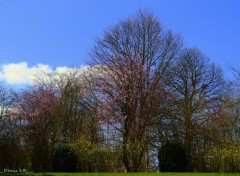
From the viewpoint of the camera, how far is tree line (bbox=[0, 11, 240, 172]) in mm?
22531

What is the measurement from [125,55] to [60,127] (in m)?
8.07

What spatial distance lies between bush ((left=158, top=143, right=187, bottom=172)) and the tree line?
0.31ft

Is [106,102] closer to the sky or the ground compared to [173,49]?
closer to the ground

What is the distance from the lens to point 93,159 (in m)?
23.2

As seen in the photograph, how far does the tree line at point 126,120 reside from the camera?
22531 mm

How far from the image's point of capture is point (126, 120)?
22.8 metres

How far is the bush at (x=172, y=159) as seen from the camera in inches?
798

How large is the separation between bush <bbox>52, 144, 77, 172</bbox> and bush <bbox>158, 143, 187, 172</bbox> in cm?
542

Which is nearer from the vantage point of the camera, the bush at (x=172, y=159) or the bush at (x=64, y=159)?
the bush at (x=172, y=159)

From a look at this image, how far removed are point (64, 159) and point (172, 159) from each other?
6495 millimetres

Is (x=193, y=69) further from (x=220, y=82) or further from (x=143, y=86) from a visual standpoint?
(x=143, y=86)

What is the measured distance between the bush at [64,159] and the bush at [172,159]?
5.42 meters

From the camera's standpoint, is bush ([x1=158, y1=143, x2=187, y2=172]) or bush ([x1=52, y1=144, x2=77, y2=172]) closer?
bush ([x1=158, y1=143, x2=187, y2=172])

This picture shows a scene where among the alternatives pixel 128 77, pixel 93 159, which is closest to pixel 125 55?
pixel 128 77
